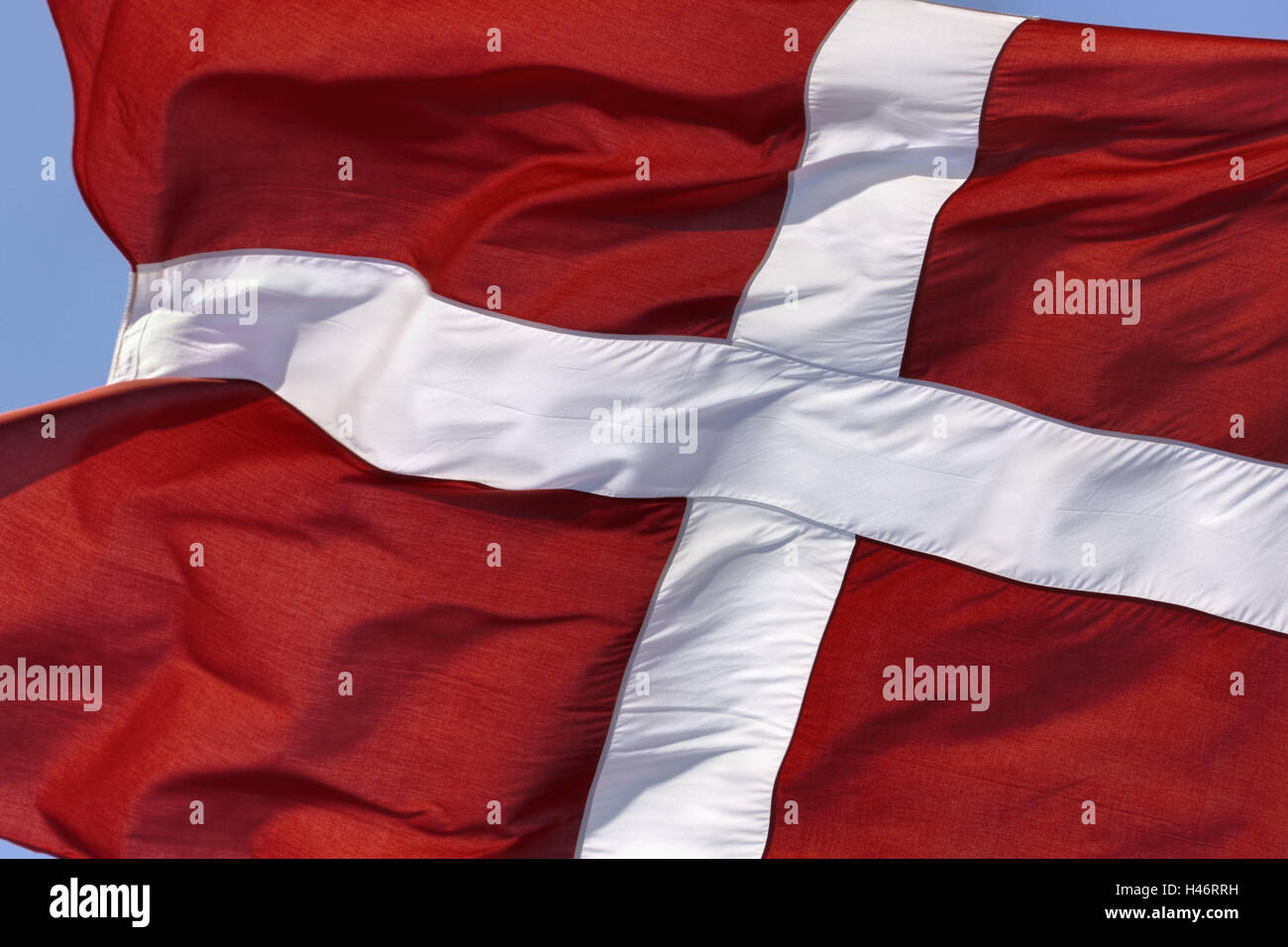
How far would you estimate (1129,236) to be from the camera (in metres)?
6.24

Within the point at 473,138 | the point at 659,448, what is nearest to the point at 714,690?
the point at 659,448

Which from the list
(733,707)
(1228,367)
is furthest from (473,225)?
(1228,367)

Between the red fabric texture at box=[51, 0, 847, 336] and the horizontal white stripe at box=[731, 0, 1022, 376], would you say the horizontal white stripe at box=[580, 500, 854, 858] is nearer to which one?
the horizontal white stripe at box=[731, 0, 1022, 376]

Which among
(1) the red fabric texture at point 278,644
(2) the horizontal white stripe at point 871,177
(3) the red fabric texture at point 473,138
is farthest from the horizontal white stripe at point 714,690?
(3) the red fabric texture at point 473,138

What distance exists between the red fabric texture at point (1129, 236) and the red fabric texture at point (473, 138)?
2.91 feet

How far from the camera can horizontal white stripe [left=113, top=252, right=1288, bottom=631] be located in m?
6.20

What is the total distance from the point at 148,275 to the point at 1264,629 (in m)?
4.96

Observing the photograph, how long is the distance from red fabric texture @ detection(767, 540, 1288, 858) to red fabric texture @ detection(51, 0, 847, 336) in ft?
5.34

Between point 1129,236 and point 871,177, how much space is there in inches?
44.6

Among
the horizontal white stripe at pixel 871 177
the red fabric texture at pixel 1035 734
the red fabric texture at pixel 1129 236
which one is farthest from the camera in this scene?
the horizontal white stripe at pixel 871 177

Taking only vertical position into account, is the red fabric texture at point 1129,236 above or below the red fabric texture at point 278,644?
above

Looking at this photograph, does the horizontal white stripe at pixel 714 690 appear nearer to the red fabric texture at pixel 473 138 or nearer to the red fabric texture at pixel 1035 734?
the red fabric texture at pixel 1035 734

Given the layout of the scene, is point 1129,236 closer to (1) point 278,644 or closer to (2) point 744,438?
(2) point 744,438

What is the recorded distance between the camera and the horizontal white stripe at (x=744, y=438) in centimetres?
620
